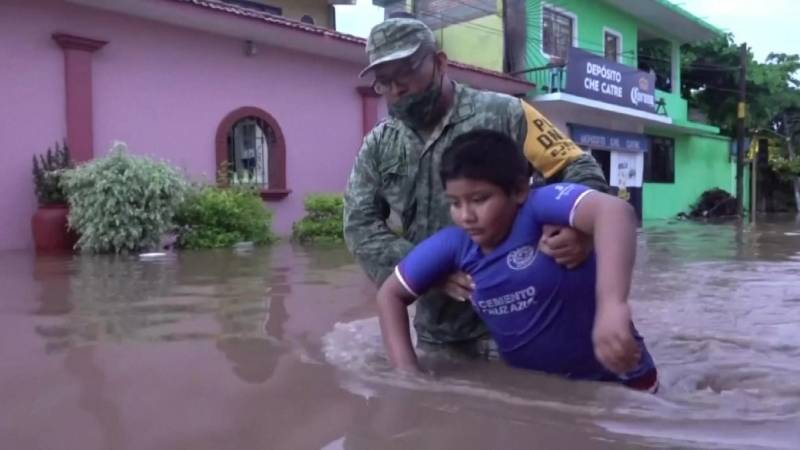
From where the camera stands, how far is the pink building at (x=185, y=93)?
8.77m

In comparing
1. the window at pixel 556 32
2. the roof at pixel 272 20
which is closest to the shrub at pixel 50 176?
the roof at pixel 272 20

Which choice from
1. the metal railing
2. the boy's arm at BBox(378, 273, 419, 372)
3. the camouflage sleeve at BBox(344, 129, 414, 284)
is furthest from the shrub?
the metal railing

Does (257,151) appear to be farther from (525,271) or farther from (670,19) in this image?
(670,19)

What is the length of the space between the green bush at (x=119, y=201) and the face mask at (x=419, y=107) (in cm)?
612

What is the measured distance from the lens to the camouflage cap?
2398mm

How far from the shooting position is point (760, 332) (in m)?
4.15

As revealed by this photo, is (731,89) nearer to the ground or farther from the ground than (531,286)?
farther from the ground

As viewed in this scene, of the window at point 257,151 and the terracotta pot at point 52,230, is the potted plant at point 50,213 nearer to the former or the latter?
the terracotta pot at point 52,230

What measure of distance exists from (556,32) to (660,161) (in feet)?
20.2

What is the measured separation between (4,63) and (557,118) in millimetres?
11842

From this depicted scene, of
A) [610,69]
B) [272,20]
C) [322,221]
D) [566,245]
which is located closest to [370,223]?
[566,245]

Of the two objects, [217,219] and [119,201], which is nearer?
[119,201]

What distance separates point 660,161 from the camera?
2209 centimetres

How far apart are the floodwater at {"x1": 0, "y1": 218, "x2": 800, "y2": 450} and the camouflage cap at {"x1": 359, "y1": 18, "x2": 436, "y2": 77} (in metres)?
1.01
